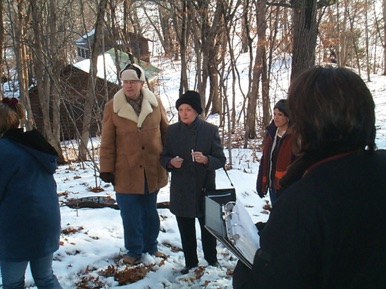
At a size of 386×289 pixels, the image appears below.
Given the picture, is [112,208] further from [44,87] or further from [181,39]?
[44,87]

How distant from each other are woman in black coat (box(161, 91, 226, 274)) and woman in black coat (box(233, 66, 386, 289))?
219 centimetres

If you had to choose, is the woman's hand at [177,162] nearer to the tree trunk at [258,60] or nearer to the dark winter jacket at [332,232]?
the dark winter jacket at [332,232]

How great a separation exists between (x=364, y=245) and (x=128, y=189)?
8.89ft

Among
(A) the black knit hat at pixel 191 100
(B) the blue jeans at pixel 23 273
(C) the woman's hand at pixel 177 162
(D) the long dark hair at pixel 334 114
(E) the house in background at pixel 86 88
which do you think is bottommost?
(B) the blue jeans at pixel 23 273

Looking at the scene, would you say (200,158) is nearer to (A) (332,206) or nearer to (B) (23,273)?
(B) (23,273)

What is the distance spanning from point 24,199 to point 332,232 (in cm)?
215

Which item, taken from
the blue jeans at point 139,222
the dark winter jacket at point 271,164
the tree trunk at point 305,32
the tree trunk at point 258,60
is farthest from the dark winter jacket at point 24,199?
the tree trunk at point 258,60

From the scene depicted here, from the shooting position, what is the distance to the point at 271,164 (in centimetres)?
384

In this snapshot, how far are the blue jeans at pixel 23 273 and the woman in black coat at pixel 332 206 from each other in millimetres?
2008

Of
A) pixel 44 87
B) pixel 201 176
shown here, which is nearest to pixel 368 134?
pixel 201 176

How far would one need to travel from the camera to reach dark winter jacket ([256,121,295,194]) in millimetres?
3590

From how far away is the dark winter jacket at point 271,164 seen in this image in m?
3.59

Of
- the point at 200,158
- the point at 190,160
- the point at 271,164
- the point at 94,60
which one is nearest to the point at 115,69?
the point at 94,60

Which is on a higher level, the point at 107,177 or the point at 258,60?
the point at 258,60
